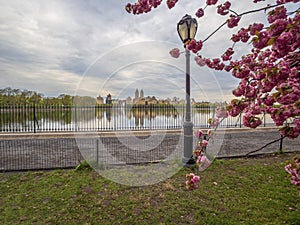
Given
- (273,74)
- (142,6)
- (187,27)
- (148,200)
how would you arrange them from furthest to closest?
1. (187,27)
2. (148,200)
3. (142,6)
4. (273,74)

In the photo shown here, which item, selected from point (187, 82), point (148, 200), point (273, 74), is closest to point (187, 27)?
point (187, 82)

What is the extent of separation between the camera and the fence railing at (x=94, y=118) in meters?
10.7

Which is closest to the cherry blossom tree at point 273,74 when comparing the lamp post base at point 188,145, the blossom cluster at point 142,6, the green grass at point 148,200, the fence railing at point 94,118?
the blossom cluster at point 142,6

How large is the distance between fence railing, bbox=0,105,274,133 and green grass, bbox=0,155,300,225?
22.3 ft

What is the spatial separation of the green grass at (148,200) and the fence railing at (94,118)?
22.3 feet

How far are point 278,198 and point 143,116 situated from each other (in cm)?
936

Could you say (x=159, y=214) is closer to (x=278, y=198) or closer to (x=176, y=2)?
(x=278, y=198)

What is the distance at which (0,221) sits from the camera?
8.32 ft

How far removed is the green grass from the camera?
263cm

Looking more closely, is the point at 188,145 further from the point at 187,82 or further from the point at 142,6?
the point at 142,6

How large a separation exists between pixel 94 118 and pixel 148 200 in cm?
895

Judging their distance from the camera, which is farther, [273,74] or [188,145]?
[188,145]

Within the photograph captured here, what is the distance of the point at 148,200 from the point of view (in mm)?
3125

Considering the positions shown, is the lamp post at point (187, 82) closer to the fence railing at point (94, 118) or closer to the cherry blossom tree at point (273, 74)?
the cherry blossom tree at point (273, 74)
